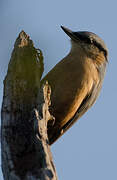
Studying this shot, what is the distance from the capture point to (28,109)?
4555 millimetres

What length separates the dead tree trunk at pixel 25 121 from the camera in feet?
13.4

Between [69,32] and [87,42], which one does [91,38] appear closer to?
[87,42]

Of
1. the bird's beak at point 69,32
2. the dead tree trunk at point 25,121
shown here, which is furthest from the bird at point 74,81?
the dead tree trunk at point 25,121

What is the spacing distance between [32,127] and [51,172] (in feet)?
2.05

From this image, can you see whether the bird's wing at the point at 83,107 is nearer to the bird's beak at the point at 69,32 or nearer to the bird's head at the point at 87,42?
the bird's head at the point at 87,42

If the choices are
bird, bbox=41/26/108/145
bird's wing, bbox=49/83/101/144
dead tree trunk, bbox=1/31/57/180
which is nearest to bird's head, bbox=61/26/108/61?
bird, bbox=41/26/108/145

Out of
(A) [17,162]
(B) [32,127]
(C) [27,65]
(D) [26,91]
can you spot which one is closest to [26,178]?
(A) [17,162]

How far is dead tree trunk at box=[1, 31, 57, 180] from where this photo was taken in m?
4.09

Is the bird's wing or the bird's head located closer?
the bird's wing

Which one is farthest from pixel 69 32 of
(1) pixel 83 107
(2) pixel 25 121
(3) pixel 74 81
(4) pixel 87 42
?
(2) pixel 25 121

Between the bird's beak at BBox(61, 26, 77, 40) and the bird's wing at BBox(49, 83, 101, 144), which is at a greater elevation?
the bird's beak at BBox(61, 26, 77, 40)

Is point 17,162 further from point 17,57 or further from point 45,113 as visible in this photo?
point 17,57

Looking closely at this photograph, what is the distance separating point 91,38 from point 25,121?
2.86 metres

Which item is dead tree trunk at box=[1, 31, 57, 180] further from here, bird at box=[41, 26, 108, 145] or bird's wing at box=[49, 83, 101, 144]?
bird's wing at box=[49, 83, 101, 144]
